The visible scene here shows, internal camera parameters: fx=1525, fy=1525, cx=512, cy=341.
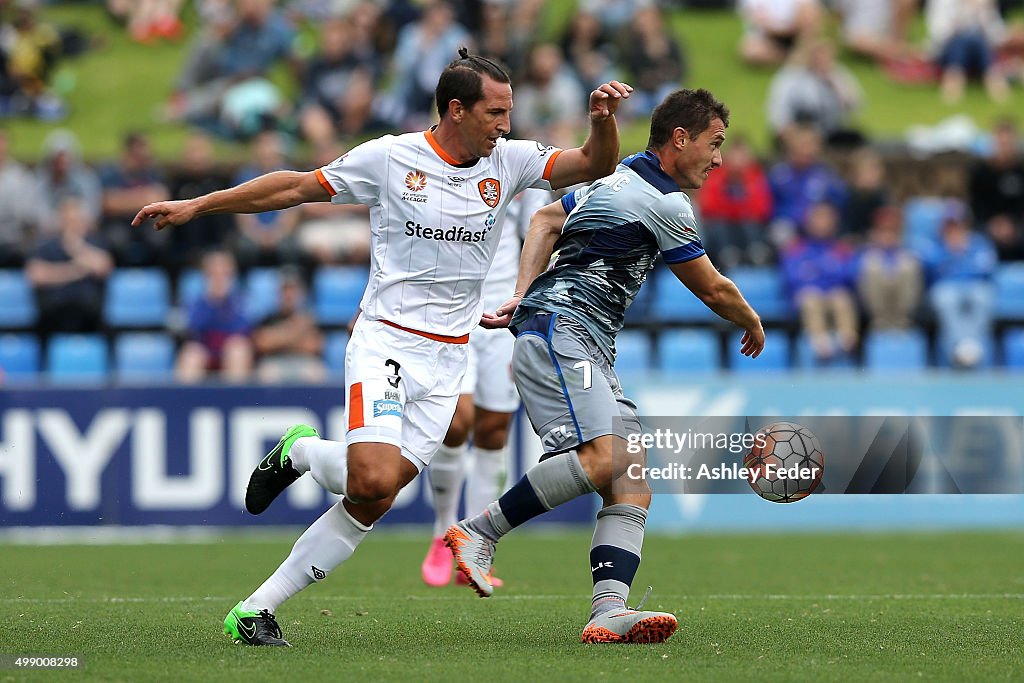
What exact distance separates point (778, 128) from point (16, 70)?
34.1ft

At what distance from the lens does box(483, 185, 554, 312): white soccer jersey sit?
9414 mm

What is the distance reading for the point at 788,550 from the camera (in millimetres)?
11641

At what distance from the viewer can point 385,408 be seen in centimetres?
639

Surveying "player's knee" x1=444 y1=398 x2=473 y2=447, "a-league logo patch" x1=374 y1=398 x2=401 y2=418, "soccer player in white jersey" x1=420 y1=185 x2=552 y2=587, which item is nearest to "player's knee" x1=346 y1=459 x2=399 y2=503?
"a-league logo patch" x1=374 y1=398 x2=401 y2=418

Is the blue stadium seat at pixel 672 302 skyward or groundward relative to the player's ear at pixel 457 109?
groundward

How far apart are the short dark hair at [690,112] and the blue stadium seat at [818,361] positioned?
9.14m

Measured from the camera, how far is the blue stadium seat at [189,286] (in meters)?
15.6

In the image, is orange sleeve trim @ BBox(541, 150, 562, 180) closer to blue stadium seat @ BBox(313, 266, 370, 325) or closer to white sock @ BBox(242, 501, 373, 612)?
white sock @ BBox(242, 501, 373, 612)

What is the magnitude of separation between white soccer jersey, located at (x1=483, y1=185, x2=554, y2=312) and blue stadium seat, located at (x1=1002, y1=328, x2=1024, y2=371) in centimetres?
766

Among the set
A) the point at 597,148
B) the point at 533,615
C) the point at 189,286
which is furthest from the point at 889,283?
the point at 597,148

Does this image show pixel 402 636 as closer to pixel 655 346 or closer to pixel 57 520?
pixel 57 520

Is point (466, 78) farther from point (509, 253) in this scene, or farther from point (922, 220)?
point (922, 220)

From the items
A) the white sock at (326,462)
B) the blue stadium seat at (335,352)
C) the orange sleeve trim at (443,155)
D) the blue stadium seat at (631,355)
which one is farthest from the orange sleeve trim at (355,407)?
the blue stadium seat at (631,355)

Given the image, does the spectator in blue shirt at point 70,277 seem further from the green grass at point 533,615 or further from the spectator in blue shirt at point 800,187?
the spectator in blue shirt at point 800,187
